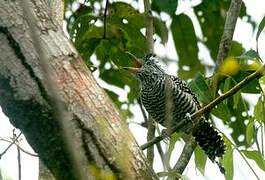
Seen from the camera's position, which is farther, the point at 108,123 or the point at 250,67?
the point at 250,67

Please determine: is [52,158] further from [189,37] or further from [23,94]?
[189,37]

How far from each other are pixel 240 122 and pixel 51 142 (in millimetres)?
1817

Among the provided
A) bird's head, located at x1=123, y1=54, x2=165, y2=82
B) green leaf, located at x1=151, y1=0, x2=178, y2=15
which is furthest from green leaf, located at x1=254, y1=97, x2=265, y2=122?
bird's head, located at x1=123, y1=54, x2=165, y2=82

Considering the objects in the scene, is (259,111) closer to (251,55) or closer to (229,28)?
(251,55)

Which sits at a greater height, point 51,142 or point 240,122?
point 240,122

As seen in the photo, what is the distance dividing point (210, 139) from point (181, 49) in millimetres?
754

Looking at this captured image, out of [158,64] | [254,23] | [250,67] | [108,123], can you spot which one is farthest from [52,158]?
[158,64]

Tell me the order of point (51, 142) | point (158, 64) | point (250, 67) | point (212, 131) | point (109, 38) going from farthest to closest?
point (158, 64) < point (212, 131) < point (109, 38) < point (250, 67) < point (51, 142)

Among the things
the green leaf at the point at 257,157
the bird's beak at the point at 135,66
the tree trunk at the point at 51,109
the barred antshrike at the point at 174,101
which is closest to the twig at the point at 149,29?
the bird's beak at the point at 135,66

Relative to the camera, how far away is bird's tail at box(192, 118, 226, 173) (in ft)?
12.2

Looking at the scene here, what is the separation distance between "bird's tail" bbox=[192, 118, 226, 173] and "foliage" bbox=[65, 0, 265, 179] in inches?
11.1

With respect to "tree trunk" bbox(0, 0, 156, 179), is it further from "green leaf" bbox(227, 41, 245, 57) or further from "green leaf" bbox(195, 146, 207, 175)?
"green leaf" bbox(227, 41, 245, 57)

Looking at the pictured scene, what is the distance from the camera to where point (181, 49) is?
129 inches

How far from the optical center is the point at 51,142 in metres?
1.69
